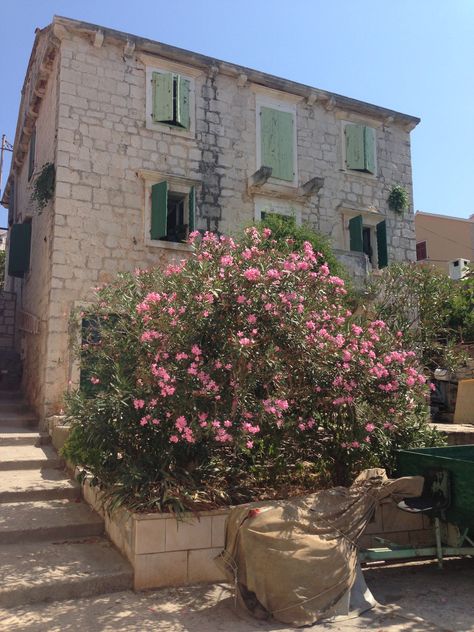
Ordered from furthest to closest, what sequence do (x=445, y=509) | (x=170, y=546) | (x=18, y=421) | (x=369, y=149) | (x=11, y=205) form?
(x=11, y=205) → (x=369, y=149) → (x=18, y=421) → (x=445, y=509) → (x=170, y=546)

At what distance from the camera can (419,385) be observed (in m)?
5.89

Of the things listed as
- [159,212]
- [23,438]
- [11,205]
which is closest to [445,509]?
[23,438]

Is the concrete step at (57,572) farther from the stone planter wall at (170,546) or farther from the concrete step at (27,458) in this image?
the concrete step at (27,458)

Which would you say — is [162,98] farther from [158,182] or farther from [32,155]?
[32,155]

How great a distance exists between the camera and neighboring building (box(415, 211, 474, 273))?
29.5 meters

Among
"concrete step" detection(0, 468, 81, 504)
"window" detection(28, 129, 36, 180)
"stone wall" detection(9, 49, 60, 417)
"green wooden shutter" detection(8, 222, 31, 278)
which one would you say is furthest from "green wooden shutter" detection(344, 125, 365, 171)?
"concrete step" detection(0, 468, 81, 504)

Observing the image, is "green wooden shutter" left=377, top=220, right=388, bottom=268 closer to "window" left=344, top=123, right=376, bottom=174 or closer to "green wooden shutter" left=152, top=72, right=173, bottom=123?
"window" left=344, top=123, right=376, bottom=174

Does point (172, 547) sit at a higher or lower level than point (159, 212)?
lower

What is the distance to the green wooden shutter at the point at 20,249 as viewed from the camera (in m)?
13.4

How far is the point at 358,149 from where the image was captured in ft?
45.6

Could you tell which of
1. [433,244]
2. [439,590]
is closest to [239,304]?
[439,590]

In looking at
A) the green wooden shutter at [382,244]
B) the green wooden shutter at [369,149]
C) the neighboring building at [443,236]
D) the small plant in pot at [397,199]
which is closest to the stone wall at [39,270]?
the green wooden shutter at [369,149]

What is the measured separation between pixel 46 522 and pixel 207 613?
85.0 inches

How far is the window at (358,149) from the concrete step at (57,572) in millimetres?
11250
